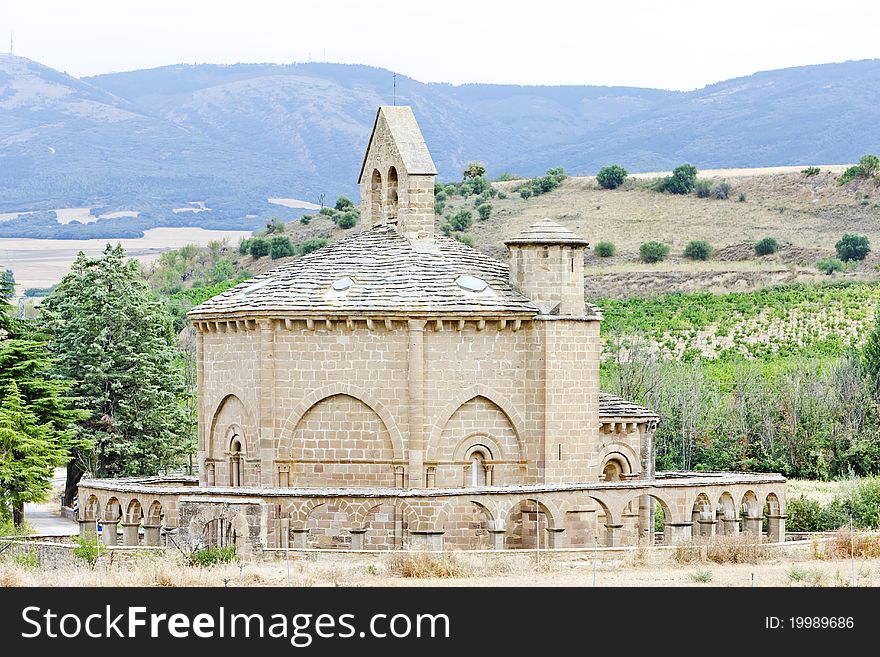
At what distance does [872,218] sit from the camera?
121250mm

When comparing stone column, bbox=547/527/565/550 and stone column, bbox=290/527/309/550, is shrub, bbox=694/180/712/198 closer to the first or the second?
stone column, bbox=547/527/565/550

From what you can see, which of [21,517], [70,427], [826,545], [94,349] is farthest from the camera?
[94,349]

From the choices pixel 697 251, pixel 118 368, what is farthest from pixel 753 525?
pixel 697 251

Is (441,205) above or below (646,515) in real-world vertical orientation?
above

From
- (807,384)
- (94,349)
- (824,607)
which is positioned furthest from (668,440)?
(824,607)

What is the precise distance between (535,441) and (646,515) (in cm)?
393

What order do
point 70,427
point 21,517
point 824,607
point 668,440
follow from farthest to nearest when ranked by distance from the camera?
point 668,440, point 70,427, point 21,517, point 824,607

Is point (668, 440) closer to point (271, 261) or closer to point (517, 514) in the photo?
point (517, 514)

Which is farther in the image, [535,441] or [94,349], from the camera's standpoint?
[94,349]

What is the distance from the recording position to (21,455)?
42562 mm

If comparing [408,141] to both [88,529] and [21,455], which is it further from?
[21,455]

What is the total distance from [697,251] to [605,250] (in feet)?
20.3

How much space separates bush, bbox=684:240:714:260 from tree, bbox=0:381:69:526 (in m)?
74.9

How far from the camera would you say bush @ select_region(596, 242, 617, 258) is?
11294 centimetres
